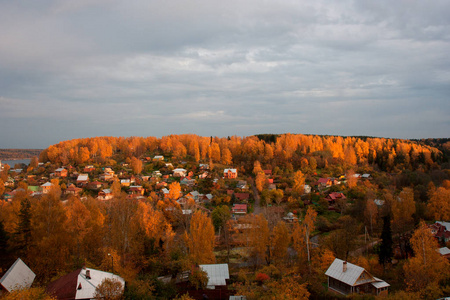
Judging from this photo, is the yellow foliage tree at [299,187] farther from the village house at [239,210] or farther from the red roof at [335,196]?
the village house at [239,210]

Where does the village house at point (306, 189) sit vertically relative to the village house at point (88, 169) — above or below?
below

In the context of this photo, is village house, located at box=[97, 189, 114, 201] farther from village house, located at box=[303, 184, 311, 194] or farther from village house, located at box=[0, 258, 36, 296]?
village house, located at box=[303, 184, 311, 194]

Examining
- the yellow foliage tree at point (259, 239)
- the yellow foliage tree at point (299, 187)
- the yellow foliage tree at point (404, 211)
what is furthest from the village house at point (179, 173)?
the yellow foliage tree at point (404, 211)

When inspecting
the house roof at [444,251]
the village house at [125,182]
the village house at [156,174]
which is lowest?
the house roof at [444,251]

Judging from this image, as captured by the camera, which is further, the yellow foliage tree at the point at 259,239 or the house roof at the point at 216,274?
the yellow foliage tree at the point at 259,239

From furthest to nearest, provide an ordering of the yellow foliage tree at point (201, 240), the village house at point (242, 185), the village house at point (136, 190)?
the village house at point (242, 185) < the village house at point (136, 190) < the yellow foliage tree at point (201, 240)

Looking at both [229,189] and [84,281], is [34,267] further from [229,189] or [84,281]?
[229,189]
